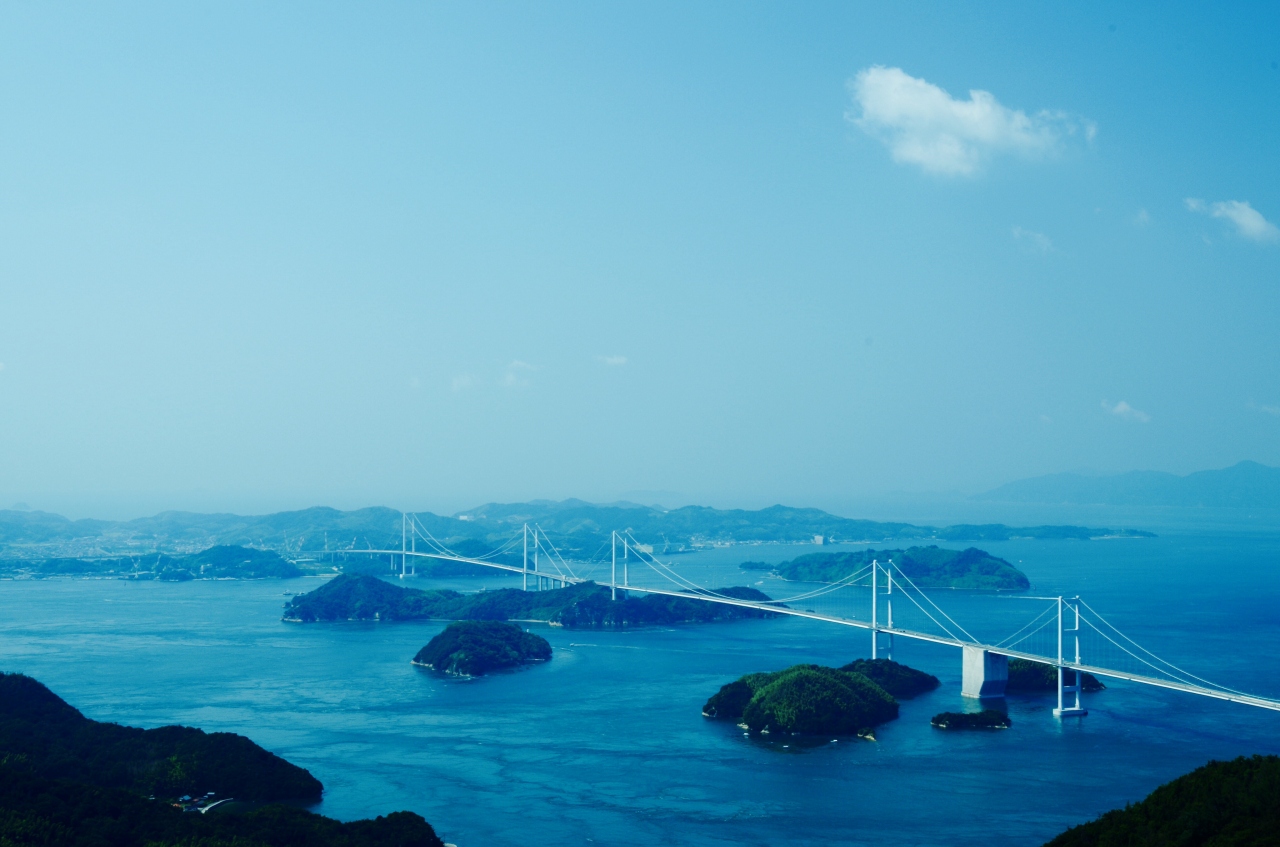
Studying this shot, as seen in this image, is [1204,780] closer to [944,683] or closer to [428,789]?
[428,789]

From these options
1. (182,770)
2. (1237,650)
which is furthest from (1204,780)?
(1237,650)

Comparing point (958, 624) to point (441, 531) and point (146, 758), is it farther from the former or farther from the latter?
point (441, 531)

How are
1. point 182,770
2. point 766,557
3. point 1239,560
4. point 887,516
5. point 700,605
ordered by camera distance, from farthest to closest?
point 887,516
point 766,557
point 1239,560
point 700,605
point 182,770

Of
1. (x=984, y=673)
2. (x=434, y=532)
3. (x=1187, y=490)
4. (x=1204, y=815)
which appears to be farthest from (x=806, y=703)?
(x=1187, y=490)

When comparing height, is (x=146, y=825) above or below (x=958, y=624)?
below

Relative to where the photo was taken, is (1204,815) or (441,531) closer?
(1204,815)

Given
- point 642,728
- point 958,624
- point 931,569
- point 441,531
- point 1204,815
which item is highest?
point 441,531
